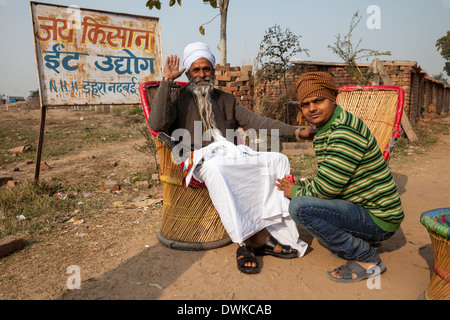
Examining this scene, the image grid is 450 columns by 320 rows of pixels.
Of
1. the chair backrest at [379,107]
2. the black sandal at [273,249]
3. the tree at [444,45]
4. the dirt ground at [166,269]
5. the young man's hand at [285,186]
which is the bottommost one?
the dirt ground at [166,269]

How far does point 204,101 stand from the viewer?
2.96 meters

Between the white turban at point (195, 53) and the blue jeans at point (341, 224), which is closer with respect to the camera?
the blue jeans at point (341, 224)

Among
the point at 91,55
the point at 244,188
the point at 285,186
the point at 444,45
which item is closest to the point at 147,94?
the point at 244,188

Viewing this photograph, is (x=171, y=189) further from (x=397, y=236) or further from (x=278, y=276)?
(x=397, y=236)

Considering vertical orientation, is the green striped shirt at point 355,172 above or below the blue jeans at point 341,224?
above

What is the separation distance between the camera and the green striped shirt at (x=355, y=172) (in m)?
2.03

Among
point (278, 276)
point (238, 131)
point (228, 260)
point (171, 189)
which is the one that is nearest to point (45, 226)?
point (171, 189)

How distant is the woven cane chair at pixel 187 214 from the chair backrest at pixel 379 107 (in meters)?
2.00

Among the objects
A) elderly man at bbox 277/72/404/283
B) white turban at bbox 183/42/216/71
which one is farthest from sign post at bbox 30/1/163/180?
elderly man at bbox 277/72/404/283

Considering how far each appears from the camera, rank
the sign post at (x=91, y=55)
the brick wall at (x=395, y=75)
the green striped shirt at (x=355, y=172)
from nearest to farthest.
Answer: the green striped shirt at (x=355, y=172)
the sign post at (x=91, y=55)
the brick wall at (x=395, y=75)

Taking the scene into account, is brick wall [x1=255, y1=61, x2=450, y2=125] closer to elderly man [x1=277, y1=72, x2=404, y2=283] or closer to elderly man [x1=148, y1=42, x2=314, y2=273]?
elderly man [x1=148, y1=42, x2=314, y2=273]

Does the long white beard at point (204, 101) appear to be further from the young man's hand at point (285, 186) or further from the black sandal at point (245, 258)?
the black sandal at point (245, 258)

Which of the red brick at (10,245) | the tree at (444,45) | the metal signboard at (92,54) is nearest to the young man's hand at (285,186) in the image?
the red brick at (10,245)

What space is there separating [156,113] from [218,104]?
2.28ft
